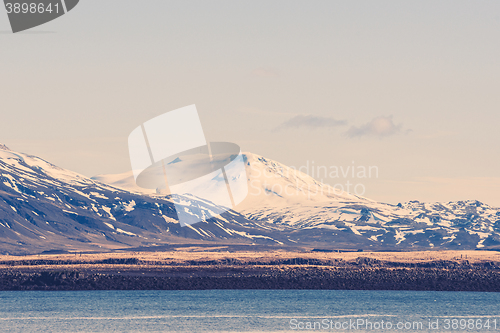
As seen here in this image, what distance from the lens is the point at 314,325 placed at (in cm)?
9044

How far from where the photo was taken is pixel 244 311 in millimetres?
103938

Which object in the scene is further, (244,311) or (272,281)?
(272,281)

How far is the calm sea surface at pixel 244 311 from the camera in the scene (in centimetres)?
8888

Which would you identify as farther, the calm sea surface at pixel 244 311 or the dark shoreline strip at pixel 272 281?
the dark shoreline strip at pixel 272 281

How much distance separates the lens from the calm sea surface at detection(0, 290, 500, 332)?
88.9 m

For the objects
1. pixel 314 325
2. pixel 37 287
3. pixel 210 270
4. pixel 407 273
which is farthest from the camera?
pixel 210 270

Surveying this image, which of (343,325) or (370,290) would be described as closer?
(343,325)

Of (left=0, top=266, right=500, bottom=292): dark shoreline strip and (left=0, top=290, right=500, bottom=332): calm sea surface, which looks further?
(left=0, top=266, right=500, bottom=292): dark shoreline strip

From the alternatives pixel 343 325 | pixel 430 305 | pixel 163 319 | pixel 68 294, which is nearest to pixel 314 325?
pixel 343 325

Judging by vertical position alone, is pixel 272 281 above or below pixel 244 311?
below

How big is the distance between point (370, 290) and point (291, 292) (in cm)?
1613

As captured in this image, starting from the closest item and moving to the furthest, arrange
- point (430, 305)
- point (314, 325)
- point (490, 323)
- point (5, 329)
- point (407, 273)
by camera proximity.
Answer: point (5, 329) < point (314, 325) < point (490, 323) < point (430, 305) < point (407, 273)

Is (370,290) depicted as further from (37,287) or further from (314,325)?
(37,287)

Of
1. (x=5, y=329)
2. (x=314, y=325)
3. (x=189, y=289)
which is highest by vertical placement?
(x=5, y=329)
